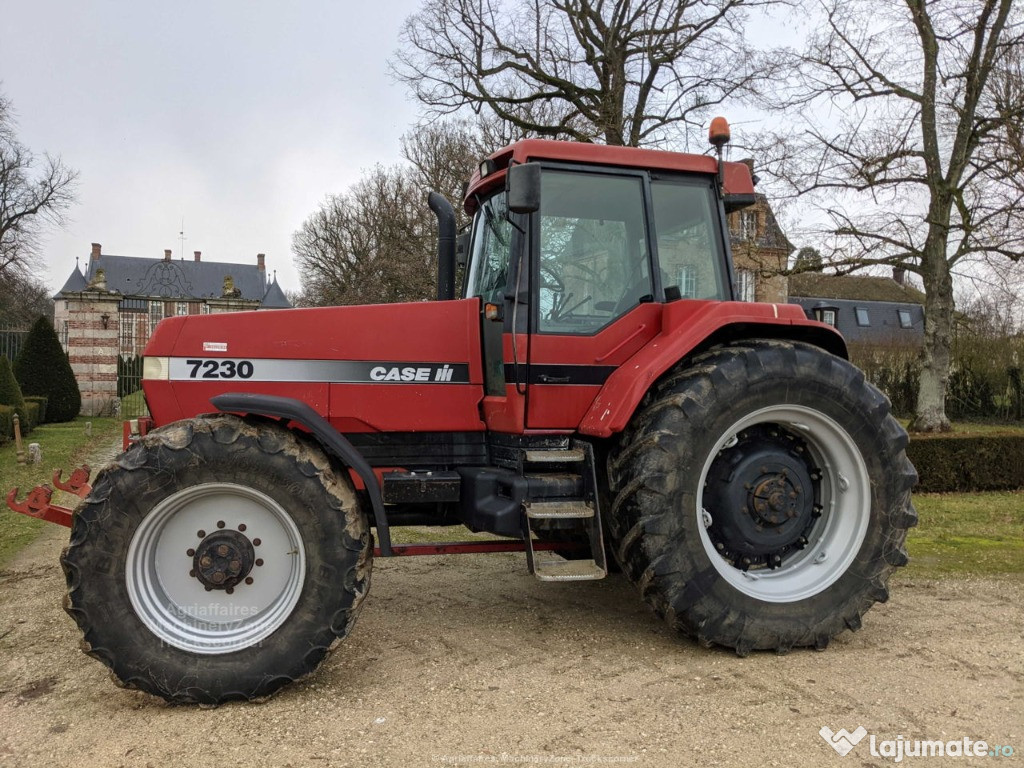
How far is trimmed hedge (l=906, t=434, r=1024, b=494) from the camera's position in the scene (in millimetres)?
10266

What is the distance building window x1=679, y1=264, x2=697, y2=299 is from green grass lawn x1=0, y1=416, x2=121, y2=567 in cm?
554

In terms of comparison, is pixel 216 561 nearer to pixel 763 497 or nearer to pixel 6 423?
pixel 763 497

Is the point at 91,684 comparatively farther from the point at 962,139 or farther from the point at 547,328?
the point at 962,139

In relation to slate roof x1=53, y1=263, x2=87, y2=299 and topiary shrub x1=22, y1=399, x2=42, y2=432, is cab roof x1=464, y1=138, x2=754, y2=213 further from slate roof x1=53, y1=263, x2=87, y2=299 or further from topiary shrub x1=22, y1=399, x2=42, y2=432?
slate roof x1=53, y1=263, x2=87, y2=299

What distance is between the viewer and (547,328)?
3814mm

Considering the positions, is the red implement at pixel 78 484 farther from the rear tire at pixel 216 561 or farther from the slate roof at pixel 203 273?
the slate roof at pixel 203 273

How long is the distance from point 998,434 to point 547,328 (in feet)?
32.7

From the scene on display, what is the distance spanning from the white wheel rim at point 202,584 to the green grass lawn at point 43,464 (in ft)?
11.4

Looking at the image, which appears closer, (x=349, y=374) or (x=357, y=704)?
(x=357, y=704)

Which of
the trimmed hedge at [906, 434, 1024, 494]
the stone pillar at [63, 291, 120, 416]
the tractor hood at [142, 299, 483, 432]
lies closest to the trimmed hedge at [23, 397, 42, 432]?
the stone pillar at [63, 291, 120, 416]

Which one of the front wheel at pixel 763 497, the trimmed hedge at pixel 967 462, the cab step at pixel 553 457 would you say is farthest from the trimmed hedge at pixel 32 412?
the trimmed hedge at pixel 967 462

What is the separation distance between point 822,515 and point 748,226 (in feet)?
33.6

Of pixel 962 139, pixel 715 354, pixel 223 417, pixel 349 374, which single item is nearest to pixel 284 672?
pixel 223 417

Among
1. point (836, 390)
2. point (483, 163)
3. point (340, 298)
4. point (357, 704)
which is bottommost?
point (357, 704)
